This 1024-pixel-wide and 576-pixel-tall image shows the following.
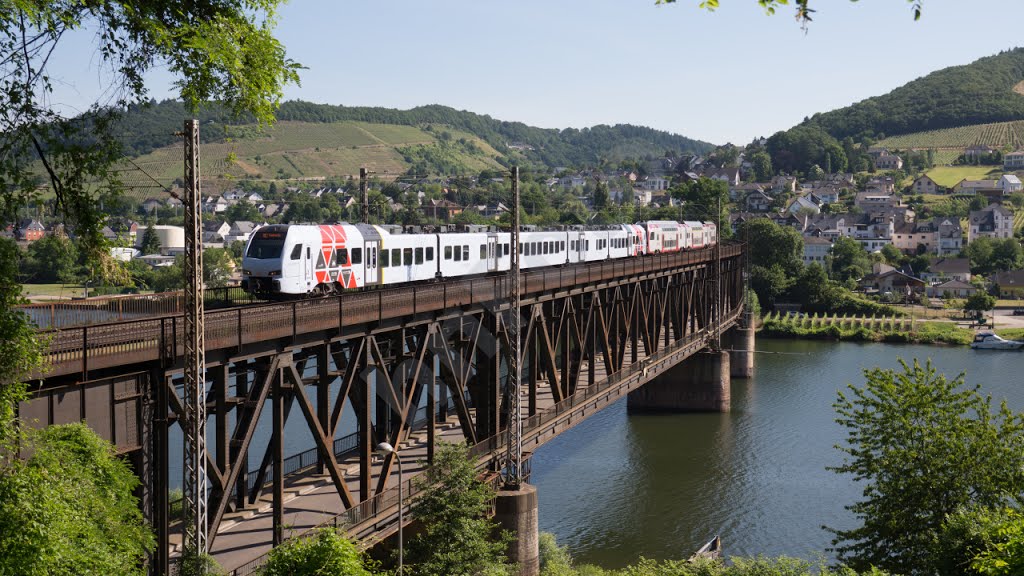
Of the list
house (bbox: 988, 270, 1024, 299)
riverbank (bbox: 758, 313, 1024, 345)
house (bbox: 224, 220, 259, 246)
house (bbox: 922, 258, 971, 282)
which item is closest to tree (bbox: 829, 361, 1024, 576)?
riverbank (bbox: 758, 313, 1024, 345)

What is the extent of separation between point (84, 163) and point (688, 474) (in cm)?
4826

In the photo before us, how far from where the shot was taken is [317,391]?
3259 centimetres

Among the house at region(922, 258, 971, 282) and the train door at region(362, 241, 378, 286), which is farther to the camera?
the house at region(922, 258, 971, 282)

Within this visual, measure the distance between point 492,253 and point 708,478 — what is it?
1949cm

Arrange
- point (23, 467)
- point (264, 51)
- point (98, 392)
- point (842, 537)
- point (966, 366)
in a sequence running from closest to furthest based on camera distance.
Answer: point (23, 467), point (264, 51), point (98, 392), point (842, 537), point (966, 366)

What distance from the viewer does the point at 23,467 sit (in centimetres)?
1471

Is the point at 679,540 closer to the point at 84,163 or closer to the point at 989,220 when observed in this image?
the point at 84,163

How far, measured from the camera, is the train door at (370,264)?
36.3 meters

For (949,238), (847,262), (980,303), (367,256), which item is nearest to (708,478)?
(367,256)

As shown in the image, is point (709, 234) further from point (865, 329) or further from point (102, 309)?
point (102, 309)

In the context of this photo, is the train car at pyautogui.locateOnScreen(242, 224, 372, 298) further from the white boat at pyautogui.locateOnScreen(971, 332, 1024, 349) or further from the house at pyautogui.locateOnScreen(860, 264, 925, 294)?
the house at pyautogui.locateOnScreen(860, 264, 925, 294)

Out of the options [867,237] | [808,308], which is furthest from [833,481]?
[867,237]

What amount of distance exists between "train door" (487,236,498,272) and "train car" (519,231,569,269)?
344 cm

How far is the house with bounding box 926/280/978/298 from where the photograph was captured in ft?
474
